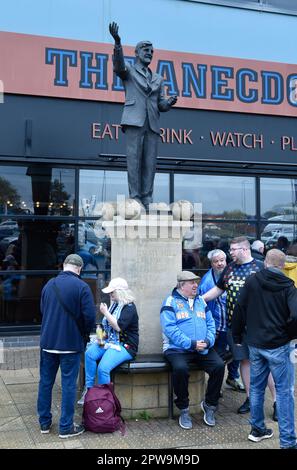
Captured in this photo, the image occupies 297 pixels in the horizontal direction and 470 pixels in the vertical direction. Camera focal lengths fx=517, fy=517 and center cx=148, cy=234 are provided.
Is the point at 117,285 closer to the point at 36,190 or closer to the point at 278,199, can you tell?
the point at 36,190

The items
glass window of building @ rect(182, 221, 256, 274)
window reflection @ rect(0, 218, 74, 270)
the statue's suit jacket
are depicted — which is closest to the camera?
the statue's suit jacket

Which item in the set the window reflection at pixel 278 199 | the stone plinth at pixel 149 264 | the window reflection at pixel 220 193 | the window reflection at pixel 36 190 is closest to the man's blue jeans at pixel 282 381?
the stone plinth at pixel 149 264

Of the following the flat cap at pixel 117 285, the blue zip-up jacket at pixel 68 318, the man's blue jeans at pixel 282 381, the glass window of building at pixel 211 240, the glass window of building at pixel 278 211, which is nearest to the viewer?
the man's blue jeans at pixel 282 381

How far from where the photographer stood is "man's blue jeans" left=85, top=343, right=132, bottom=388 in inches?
202

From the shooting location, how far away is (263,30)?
11.4m

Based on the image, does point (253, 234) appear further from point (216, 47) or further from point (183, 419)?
point (183, 419)

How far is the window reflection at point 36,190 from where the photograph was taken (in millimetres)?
9828

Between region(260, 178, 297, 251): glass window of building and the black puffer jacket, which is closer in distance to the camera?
the black puffer jacket

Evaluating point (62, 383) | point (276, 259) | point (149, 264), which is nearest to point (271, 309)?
point (276, 259)

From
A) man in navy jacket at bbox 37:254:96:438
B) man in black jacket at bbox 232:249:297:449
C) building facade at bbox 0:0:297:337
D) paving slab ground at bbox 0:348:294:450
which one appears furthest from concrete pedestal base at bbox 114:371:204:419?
building facade at bbox 0:0:297:337

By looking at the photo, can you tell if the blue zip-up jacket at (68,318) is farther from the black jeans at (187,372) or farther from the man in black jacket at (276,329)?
the man in black jacket at (276,329)

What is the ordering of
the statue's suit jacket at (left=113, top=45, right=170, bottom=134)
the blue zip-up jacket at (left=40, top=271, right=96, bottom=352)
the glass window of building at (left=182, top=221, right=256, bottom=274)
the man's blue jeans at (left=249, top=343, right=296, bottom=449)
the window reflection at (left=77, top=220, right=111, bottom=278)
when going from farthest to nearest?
the glass window of building at (left=182, top=221, right=256, bottom=274) → the window reflection at (left=77, top=220, right=111, bottom=278) → the statue's suit jacket at (left=113, top=45, right=170, bottom=134) → the blue zip-up jacket at (left=40, top=271, right=96, bottom=352) → the man's blue jeans at (left=249, top=343, right=296, bottom=449)

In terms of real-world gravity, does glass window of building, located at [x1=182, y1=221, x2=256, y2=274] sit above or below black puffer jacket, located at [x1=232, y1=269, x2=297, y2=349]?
above

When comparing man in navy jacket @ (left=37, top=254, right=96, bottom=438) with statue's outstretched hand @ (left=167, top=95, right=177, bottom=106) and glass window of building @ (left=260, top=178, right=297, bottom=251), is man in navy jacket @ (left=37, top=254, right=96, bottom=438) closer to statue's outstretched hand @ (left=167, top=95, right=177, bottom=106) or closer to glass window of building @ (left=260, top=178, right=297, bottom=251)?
statue's outstretched hand @ (left=167, top=95, right=177, bottom=106)
